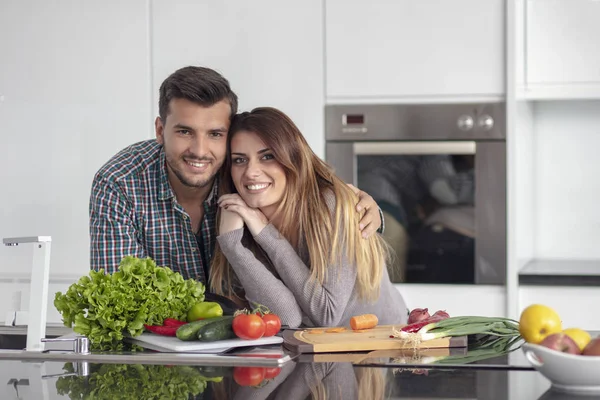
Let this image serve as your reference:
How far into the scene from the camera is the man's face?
→ 240 centimetres

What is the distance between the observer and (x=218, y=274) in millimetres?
2402

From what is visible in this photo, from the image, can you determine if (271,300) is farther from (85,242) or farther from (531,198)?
(531,198)

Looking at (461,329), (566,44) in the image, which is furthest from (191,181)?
(566,44)

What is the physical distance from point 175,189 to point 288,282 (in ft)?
1.77

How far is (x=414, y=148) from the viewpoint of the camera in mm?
3311

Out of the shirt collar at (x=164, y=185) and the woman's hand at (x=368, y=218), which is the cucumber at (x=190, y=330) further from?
the shirt collar at (x=164, y=185)

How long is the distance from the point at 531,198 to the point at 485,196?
612mm

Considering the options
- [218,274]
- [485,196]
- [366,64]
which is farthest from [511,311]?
[218,274]

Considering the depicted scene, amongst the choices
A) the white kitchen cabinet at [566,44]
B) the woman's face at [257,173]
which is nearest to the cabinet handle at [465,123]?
the white kitchen cabinet at [566,44]

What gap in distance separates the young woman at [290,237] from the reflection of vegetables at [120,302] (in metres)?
0.41

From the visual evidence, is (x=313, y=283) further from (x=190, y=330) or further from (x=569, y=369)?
(x=569, y=369)

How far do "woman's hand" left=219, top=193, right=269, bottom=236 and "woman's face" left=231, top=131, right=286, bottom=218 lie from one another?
0.02 m

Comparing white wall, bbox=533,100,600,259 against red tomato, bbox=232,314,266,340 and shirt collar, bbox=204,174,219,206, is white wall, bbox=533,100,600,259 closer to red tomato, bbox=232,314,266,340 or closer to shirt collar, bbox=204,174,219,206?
shirt collar, bbox=204,174,219,206

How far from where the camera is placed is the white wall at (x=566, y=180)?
377 centimetres
